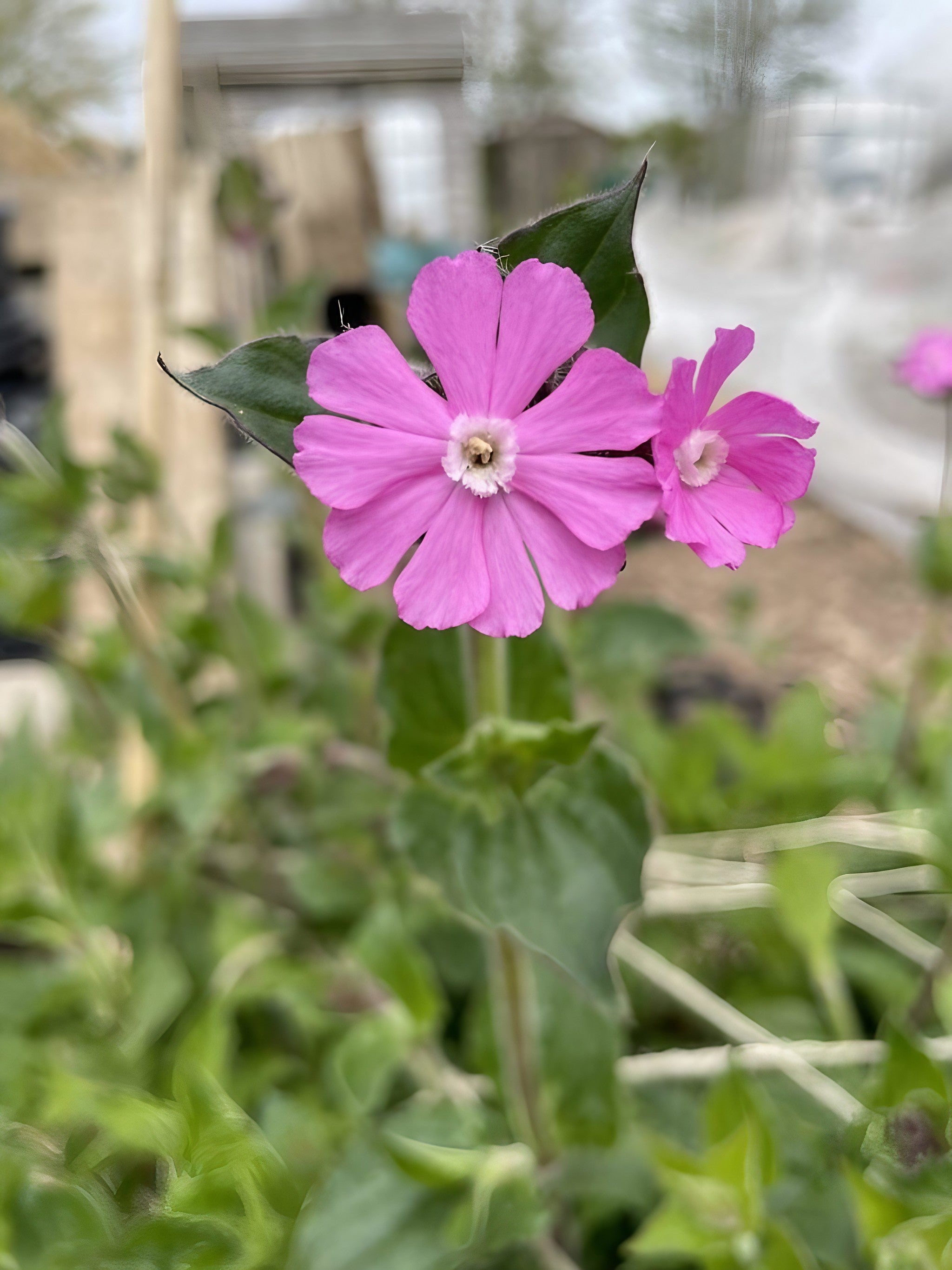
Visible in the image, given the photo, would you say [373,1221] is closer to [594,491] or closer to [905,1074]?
[905,1074]

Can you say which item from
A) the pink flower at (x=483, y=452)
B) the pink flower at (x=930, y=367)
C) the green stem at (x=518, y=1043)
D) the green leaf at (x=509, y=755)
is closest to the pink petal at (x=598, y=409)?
the pink flower at (x=483, y=452)

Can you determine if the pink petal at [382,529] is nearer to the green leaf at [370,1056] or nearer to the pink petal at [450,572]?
the pink petal at [450,572]

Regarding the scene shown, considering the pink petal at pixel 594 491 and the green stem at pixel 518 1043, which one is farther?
the green stem at pixel 518 1043

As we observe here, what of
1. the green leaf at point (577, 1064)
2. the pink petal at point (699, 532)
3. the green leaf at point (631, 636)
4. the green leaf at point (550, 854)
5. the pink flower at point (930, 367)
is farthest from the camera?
the green leaf at point (631, 636)

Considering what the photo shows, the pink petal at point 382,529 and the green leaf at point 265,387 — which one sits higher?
the green leaf at point 265,387

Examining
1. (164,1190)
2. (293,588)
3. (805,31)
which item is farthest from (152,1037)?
(293,588)

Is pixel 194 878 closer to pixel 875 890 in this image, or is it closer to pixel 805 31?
pixel 875 890
